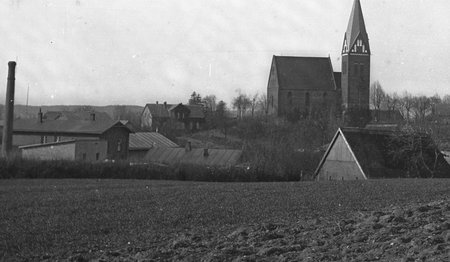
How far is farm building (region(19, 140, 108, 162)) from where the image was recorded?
199 ft

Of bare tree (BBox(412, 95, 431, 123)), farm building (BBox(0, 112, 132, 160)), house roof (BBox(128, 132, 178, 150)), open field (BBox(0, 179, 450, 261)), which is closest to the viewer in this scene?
open field (BBox(0, 179, 450, 261))

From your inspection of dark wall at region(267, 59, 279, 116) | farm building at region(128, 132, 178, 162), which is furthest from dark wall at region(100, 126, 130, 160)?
dark wall at region(267, 59, 279, 116)

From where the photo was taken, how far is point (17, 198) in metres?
19.6

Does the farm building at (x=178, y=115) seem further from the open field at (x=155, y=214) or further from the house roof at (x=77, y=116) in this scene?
the open field at (x=155, y=214)

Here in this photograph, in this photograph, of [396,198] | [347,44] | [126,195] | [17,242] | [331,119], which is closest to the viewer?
[17,242]

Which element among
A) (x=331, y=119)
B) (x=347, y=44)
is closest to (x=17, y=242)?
(x=331, y=119)

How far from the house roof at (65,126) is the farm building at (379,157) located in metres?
23.9

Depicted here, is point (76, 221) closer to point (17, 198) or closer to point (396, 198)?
point (17, 198)

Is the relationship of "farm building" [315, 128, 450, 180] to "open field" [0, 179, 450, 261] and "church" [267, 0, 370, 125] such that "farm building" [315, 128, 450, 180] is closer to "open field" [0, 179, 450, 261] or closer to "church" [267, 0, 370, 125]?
"open field" [0, 179, 450, 261]

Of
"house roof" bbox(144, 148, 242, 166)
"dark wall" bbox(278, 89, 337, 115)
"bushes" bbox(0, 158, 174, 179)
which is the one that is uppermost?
"dark wall" bbox(278, 89, 337, 115)

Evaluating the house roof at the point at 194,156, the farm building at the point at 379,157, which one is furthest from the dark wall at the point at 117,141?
the farm building at the point at 379,157

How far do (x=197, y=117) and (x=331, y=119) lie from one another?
29739 mm

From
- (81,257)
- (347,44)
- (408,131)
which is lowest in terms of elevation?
(81,257)

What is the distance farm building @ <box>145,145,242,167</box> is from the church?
43202mm
